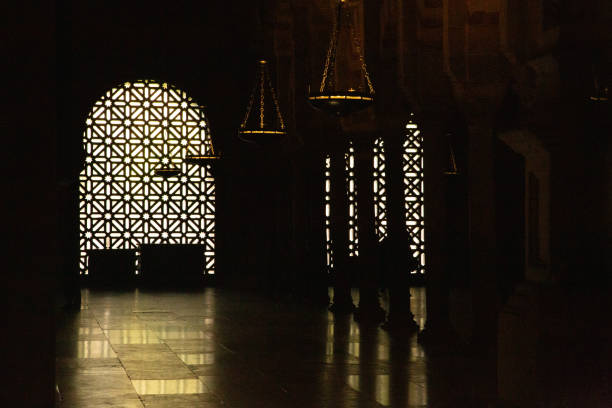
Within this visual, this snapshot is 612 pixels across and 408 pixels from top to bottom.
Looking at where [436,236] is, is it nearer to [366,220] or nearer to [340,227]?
[366,220]

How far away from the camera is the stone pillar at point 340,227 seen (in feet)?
48.2

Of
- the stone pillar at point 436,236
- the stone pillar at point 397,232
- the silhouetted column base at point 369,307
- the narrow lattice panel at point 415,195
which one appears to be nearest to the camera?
the stone pillar at point 436,236

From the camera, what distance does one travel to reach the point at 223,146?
68.9 ft

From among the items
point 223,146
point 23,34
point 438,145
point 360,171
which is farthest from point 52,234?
point 223,146

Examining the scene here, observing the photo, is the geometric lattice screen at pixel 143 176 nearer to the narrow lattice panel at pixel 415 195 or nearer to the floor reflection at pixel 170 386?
the narrow lattice panel at pixel 415 195

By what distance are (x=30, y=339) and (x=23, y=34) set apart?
3.65ft

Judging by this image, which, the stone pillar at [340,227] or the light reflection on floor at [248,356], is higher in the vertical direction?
the stone pillar at [340,227]

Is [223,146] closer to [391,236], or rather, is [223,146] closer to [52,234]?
[391,236]

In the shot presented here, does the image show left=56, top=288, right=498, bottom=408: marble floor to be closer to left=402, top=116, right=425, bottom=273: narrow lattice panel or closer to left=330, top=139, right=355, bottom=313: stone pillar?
left=330, top=139, right=355, bottom=313: stone pillar

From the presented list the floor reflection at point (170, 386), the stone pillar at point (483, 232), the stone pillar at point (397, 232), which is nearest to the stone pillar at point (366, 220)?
the stone pillar at point (397, 232)

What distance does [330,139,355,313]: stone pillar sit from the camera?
14695 mm

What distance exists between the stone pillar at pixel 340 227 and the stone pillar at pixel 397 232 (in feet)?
7.78

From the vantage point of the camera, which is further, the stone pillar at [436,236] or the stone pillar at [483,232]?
the stone pillar at [436,236]

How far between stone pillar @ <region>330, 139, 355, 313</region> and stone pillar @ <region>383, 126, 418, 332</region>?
237cm
